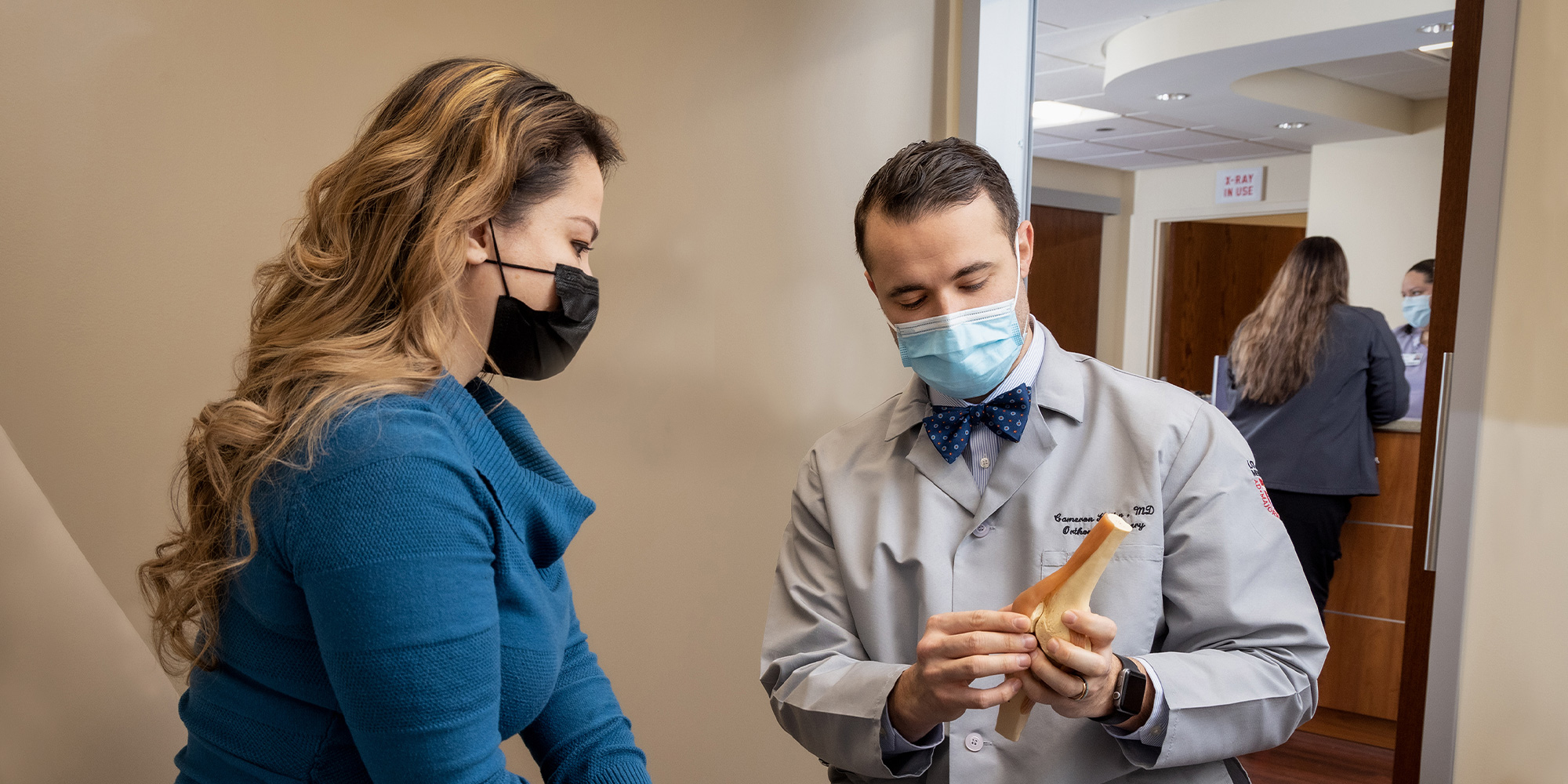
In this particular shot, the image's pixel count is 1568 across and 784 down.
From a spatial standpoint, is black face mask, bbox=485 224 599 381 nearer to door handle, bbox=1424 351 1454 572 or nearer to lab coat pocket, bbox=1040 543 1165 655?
lab coat pocket, bbox=1040 543 1165 655

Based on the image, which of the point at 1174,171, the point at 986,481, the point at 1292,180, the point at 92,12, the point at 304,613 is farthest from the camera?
the point at 1174,171

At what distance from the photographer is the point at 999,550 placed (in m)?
1.31

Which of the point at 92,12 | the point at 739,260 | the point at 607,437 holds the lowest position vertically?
the point at 607,437

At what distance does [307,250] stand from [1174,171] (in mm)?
8711

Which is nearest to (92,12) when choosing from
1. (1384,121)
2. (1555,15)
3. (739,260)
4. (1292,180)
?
(739,260)

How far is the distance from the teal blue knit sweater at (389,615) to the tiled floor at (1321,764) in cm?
299

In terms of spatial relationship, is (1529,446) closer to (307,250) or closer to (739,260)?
(739,260)

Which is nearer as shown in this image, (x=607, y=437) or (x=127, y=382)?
(x=127, y=382)

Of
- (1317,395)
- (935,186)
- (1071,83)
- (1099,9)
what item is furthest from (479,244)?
(1071,83)

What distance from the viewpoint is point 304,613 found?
86 centimetres

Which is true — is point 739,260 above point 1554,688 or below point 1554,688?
above

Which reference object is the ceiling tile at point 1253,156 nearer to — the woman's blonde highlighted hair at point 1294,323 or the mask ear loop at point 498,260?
the woman's blonde highlighted hair at point 1294,323

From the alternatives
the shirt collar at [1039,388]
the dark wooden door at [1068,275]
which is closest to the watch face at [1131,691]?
the shirt collar at [1039,388]

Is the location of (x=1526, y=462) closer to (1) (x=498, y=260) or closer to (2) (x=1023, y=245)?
(2) (x=1023, y=245)
